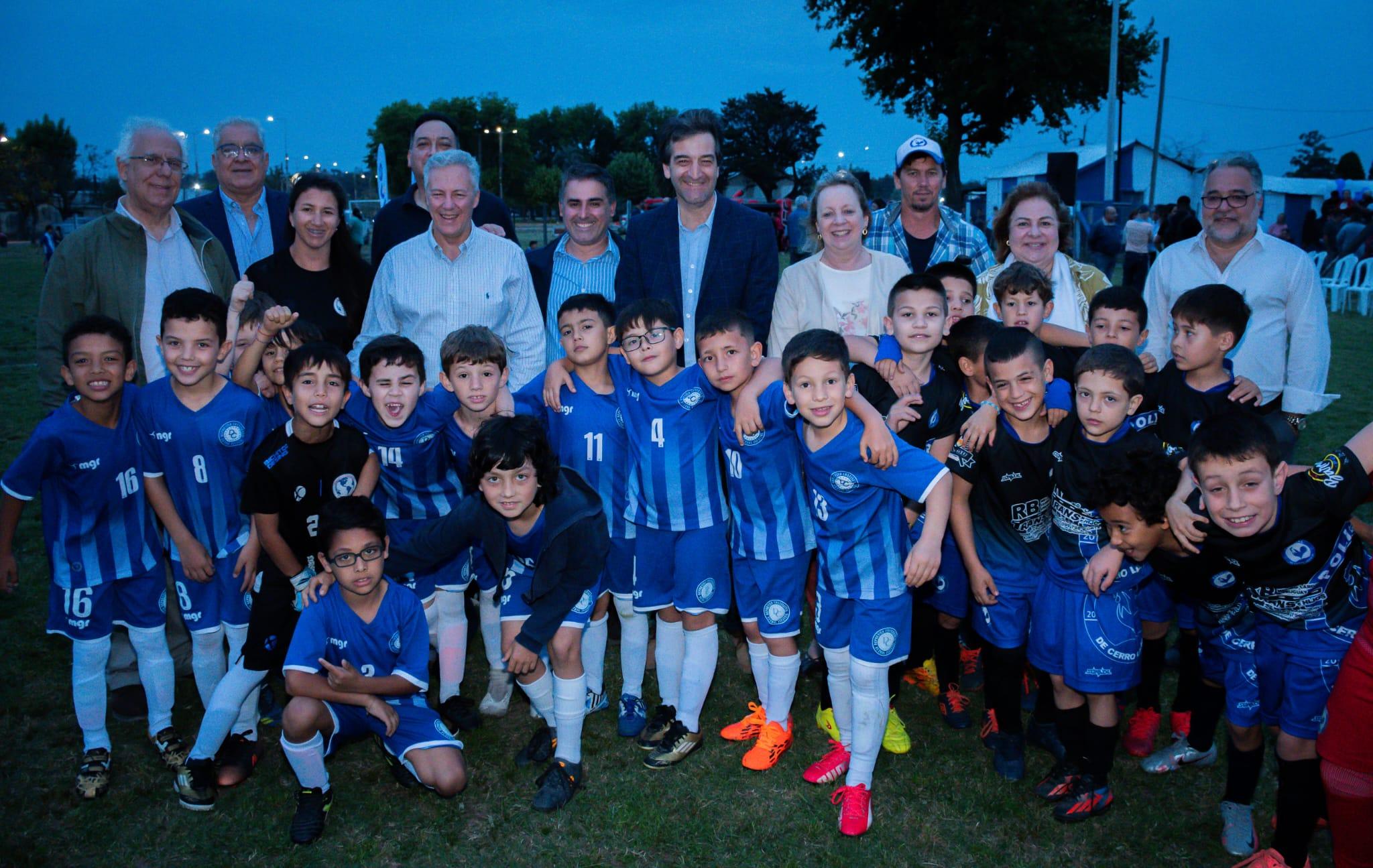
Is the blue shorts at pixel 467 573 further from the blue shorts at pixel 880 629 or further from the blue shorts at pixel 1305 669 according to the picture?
the blue shorts at pixel 1305 669

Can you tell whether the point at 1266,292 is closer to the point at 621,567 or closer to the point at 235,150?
the point at 621,567

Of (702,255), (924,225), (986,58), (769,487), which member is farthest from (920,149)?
(986,58)

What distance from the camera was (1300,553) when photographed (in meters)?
2.76

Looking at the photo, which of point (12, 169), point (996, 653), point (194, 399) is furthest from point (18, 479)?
point (12, 169)

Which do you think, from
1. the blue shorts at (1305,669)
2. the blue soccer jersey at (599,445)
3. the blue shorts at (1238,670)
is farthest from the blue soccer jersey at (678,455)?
the blue shorts at (1305,669)

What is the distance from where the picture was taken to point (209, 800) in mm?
3434

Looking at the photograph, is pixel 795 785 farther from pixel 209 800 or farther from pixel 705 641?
pixel 209 800

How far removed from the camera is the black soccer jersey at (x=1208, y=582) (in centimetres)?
299

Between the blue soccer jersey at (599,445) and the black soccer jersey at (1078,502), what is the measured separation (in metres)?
1.78

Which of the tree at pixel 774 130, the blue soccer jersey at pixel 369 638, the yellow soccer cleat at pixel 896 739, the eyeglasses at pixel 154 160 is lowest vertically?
the yellow soccer cleat at pixel 896 739

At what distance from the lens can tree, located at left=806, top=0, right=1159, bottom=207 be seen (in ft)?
97.3

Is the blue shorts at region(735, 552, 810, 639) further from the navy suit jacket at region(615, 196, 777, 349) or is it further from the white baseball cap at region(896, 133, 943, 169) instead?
the white baseball cap at region(896, 133, 943, 169)

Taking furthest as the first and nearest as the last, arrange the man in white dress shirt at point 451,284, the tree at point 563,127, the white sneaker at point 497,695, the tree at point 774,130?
the tree at point 563,127 → the tree at point 774,130 → the man in white dress shirt at point 451,284 → the white sneaker at point 497,695

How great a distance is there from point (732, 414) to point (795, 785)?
1560 millimetres
